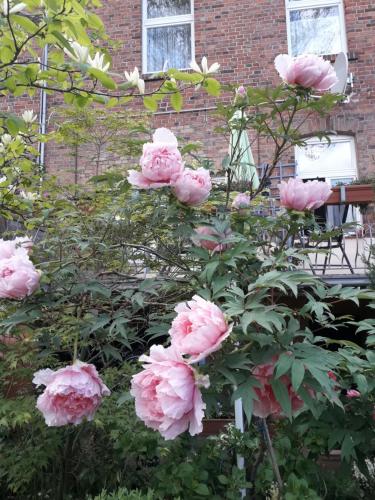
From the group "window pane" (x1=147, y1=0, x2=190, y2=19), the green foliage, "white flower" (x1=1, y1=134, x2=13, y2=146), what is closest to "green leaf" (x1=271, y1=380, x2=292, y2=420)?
the green foliage

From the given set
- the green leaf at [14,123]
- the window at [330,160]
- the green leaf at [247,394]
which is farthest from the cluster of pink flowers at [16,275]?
the window at [330,160]

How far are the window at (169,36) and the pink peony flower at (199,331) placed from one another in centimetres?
848

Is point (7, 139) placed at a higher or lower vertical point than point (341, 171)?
lower

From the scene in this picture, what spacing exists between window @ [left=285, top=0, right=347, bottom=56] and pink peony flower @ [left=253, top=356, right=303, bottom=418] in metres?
8.17

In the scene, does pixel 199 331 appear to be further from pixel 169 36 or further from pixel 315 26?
pixel 169 36

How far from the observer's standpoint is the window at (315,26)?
8688mm

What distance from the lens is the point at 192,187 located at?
69.1 inches

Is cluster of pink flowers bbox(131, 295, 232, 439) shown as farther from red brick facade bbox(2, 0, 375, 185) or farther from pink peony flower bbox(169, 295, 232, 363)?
red brick facade bbox(2, 0, 375, 185)

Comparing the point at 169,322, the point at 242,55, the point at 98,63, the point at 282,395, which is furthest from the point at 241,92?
the point at 242,55

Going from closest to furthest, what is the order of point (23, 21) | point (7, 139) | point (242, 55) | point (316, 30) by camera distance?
point (23, 21), point (7, 139), point (242, 55), point (316, 30)

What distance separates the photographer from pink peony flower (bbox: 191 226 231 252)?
1844 mm

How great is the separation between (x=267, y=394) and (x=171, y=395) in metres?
0.43

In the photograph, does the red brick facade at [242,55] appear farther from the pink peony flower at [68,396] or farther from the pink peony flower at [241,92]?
the pink peony flower at [68,396]

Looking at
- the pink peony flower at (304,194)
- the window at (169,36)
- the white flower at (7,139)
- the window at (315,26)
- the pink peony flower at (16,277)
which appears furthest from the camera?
the window at (169,36)
